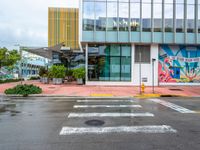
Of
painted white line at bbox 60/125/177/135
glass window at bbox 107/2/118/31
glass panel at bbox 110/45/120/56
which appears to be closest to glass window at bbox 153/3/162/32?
glass window at bbox 107/2/118/31

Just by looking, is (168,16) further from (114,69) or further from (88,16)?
(88,16)

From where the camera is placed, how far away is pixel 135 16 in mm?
23969

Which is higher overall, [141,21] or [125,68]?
[141,21]

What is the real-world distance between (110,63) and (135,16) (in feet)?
20.9

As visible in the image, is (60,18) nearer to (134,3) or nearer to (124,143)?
(134,3)

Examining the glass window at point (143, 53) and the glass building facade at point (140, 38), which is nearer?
the glass building facade at point (140, 38)

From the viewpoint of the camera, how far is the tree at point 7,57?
2950cm

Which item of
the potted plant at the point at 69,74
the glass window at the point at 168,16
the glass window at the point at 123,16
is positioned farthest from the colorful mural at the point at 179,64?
the potted plant at the point at 69,74

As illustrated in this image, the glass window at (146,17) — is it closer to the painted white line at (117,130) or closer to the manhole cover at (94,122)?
the manhole cover at (94,122)

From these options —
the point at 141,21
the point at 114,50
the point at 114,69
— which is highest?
the point at 141,21

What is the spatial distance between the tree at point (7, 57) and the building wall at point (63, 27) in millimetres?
17138

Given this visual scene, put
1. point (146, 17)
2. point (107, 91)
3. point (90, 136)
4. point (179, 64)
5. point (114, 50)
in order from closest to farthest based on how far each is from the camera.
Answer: point (90, 136), point (107, 91), point (146, 17), point (114, 50), point (179, 64)

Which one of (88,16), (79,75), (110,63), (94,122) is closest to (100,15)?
(88,16)

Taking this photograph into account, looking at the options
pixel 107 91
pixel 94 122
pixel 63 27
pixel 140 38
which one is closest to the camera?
pixel 94 122
